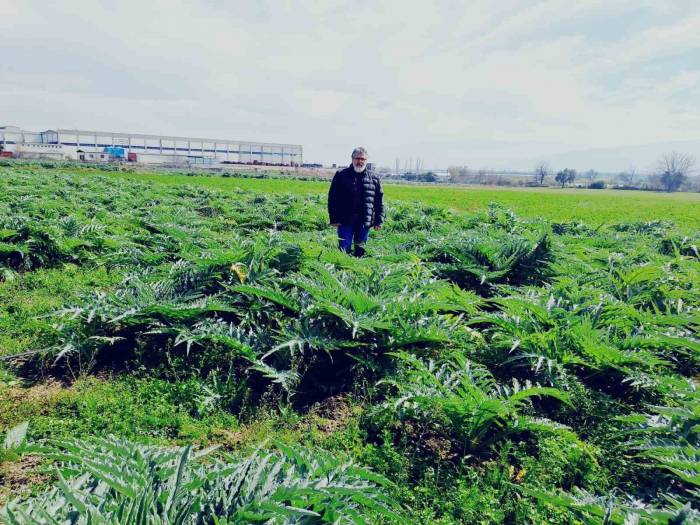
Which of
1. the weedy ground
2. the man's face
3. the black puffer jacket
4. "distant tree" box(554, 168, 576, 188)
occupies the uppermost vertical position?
"distant tree" box(554, 168, 576, 188)

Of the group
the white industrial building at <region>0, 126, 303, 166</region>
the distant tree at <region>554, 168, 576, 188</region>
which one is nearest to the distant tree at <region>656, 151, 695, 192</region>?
the distant tree at <region>554, 168, 576, 188</region>

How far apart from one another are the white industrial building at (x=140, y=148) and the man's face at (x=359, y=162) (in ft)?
242

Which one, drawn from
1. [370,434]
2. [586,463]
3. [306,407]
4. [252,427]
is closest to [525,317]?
[586,463]

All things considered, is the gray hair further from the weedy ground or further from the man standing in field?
the weedy ground

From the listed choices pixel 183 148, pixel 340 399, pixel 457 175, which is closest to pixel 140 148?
pixel 183 148

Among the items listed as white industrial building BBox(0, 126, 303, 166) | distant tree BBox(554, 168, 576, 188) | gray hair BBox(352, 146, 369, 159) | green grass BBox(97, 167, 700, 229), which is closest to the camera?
gray hair BBox(352, 146, 369, 159)

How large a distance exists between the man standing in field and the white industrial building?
242 ft

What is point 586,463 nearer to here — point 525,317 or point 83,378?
point 525,317

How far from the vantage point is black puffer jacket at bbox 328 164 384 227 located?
682cm

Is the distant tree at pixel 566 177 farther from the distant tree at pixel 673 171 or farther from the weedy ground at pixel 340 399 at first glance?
the weedy ground at pixel 340 399

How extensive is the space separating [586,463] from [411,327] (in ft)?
4.84

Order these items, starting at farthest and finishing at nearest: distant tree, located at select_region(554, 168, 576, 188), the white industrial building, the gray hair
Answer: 1. distant tree, located at select_region(554, 168, 576, 188)
2. the white industrial building
3. the gray hair

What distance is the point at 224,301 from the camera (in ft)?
13.0

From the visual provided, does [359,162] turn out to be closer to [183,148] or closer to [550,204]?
[550,204]
